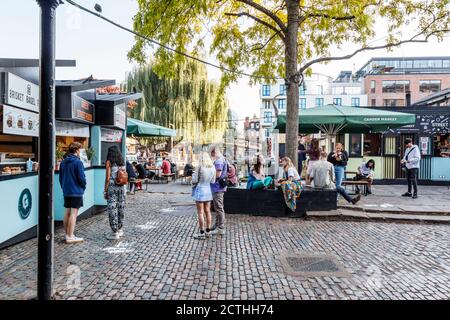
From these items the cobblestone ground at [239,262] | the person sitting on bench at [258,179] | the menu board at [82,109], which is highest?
the menu board at [82,109]

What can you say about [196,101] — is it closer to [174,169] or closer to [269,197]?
[174,169]

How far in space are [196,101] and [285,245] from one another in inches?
788

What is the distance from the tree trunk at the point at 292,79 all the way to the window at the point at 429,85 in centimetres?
6718

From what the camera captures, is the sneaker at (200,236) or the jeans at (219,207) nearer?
the sneaker at (200,236)

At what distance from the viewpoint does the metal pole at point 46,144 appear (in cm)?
371

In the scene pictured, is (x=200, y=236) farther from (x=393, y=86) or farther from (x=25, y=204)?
(x=393, y=86)

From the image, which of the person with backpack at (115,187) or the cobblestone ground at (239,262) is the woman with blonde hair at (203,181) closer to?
the cobblestone ground at (239,262)

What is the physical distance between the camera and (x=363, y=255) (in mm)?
5656

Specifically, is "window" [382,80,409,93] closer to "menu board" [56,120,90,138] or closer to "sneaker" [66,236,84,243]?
"menu board" [56,120,90,138]

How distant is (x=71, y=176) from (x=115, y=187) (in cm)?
79

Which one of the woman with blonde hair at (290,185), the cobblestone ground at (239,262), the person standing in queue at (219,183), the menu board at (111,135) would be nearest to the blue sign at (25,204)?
the cobblestone ground at (239,262)

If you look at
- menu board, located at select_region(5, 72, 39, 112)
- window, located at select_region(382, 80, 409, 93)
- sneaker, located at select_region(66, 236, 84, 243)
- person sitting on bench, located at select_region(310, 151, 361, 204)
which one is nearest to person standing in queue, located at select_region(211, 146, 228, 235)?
sneaker, located at select_region(66, 236, 84, 243)

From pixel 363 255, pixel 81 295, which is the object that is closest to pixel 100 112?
pixel 81 295
